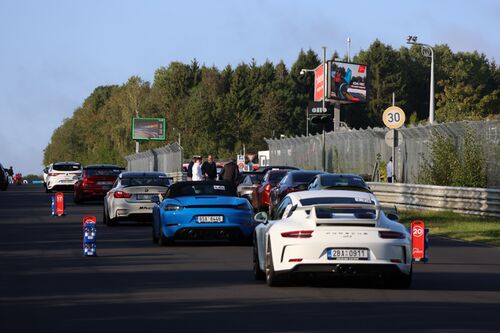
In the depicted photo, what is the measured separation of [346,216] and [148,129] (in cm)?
11408

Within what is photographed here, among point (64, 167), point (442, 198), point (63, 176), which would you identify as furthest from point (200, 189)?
point (64, 167)

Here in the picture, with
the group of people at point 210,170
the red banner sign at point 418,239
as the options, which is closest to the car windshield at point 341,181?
the group of people at point 210,170

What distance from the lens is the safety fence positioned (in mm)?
76250

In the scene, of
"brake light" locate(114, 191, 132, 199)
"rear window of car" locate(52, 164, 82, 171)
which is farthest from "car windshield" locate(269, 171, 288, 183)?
"rear window of car" locate(52, 164, 82, 171)

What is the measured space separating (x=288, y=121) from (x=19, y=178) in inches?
1826

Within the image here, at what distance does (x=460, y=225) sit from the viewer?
3086cm

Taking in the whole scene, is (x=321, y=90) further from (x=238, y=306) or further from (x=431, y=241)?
(x=238, y=306)

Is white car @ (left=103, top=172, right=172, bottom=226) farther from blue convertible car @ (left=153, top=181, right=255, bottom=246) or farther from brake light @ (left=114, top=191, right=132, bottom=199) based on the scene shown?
blue convertible car @ (left=153, top=181, right=255, bottom=246)

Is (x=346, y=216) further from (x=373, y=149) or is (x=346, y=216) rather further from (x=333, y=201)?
(x=373, y=149)

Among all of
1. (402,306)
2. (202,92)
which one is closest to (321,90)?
(202,92)

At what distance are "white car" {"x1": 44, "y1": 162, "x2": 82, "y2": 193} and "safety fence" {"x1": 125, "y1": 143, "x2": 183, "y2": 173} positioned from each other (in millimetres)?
10486

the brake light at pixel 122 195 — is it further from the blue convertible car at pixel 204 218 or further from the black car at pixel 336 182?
the blue convertible car at pixel 204 218

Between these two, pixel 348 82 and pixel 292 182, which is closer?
pixel 292 182

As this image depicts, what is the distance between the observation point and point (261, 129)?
485ft
